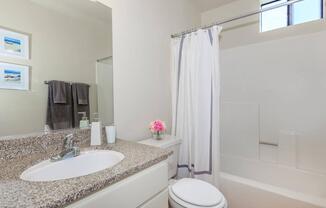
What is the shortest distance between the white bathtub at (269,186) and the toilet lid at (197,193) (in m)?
0.40

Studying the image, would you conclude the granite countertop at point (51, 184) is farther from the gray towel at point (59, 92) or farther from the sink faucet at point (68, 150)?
the gray towel at point (59, 92)

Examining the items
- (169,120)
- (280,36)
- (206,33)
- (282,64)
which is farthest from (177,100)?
(280,36)

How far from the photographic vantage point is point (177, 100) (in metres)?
1.96

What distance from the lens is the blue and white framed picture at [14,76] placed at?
37.5 inches

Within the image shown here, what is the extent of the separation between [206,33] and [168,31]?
1.64ft

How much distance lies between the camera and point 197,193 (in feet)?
4.20

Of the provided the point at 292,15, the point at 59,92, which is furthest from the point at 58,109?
the point at 292,15

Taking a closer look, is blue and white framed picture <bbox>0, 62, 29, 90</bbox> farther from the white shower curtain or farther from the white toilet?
the white shower curtain

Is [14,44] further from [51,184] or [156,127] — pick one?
[156,127]

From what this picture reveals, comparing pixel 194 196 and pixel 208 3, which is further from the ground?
pixel 208 3

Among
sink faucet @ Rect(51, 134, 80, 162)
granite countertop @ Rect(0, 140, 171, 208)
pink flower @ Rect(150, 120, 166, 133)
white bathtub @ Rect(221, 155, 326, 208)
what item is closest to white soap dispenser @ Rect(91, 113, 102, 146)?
sink faucet @ Rect(51, 134, 80, 162)

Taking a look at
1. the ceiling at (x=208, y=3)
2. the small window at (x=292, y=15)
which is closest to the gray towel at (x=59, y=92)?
the ceiling at (x=208, y=3)

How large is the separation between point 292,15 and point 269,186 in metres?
1.96

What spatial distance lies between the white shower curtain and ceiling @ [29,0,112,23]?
0.83m
